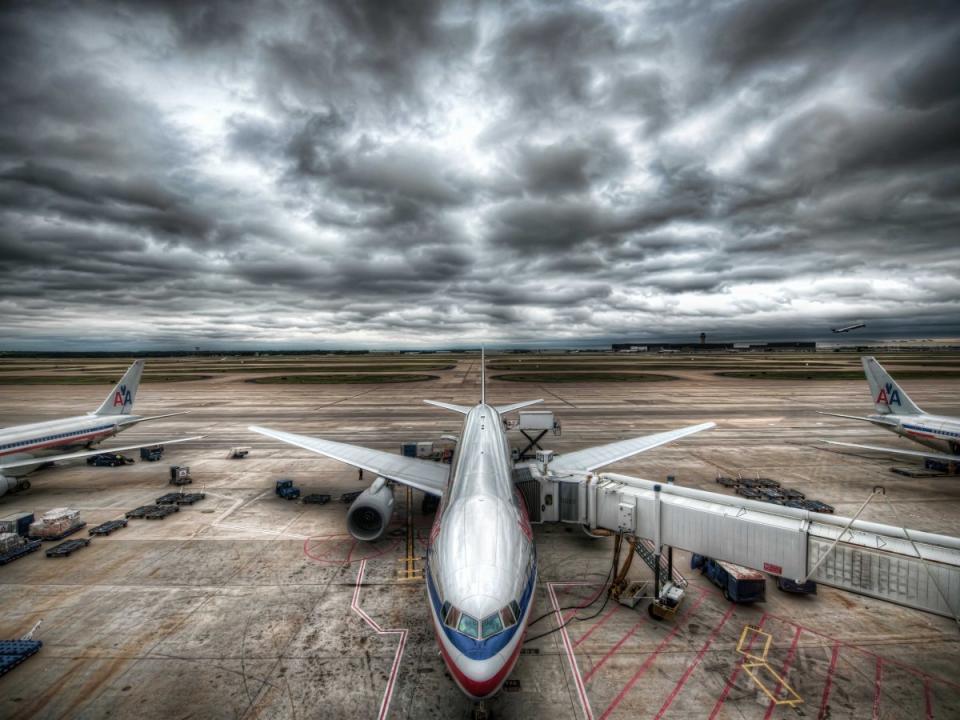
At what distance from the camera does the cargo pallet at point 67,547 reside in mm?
17094

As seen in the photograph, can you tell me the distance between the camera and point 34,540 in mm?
18484

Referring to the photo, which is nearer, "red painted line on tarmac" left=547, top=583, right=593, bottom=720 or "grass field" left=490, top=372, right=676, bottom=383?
"red painted line on tarmac" left=547, top=583, right=593, bottom=720

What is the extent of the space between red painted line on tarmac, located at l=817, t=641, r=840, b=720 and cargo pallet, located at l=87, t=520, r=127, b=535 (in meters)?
27.8

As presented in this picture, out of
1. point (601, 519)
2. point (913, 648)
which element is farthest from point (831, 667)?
point (601, 519)

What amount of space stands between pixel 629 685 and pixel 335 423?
39.3 metres

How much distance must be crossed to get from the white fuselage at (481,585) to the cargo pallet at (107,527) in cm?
1835

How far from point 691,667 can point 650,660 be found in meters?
1.08

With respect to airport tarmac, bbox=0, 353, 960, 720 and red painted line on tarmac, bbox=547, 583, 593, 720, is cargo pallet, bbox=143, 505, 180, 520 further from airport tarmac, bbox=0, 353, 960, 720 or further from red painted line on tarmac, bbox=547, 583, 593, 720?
red painted line on tarmac, bbox=547, 583, 593, 720

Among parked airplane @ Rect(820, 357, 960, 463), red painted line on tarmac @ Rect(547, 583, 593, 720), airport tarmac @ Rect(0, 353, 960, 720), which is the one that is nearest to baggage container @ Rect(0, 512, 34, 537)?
airport tarmac @ Rect(0, 353, 960, 720)

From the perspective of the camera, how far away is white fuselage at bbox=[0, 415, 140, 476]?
24.1 m

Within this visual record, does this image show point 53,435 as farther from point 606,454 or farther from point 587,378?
point 587,378

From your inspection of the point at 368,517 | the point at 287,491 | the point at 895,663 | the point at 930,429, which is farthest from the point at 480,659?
the point at 930,429

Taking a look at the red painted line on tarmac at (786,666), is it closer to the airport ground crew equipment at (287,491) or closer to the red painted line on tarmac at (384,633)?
the red painted line on tarmac at (384,633)

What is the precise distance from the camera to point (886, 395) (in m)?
30.8
